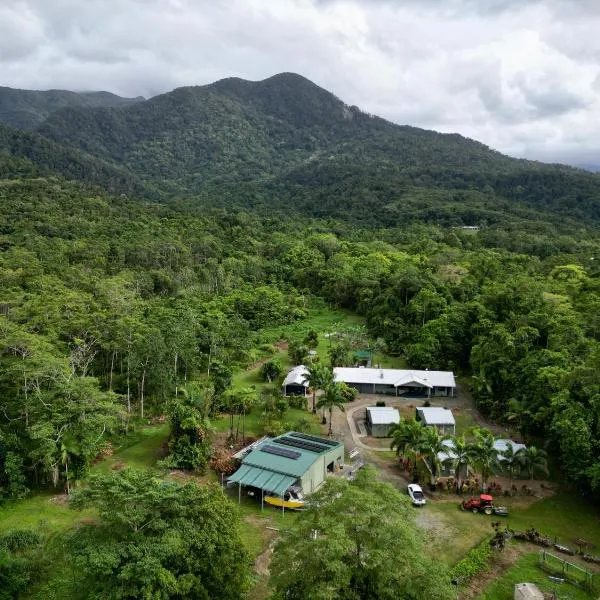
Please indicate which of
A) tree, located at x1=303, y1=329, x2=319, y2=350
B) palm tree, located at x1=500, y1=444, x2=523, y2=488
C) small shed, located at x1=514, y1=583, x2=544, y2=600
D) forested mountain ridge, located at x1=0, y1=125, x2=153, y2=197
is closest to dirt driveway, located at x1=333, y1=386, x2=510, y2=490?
palm tree, located at x1=500, y1=444, x2=523, y2=488

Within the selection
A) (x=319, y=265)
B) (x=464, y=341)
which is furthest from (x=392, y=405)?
(x=319, y=265)

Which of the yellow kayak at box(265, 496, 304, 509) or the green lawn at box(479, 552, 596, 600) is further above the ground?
the yellow kayak at box(265, 496, 304, 509)

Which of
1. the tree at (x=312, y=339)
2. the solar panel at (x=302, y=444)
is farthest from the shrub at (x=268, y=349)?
the solar panel at (x=302, y=444)

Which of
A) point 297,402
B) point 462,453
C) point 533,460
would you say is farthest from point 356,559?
point 297,402

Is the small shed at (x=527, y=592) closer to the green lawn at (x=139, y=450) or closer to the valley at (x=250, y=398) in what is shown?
the valley at (x=250, y=398)

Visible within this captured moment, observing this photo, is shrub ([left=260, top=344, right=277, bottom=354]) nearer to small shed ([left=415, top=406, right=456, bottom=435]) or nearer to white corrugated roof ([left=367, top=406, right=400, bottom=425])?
white corrugated roof ([left=367, top=406, right=400, bottom=425])
